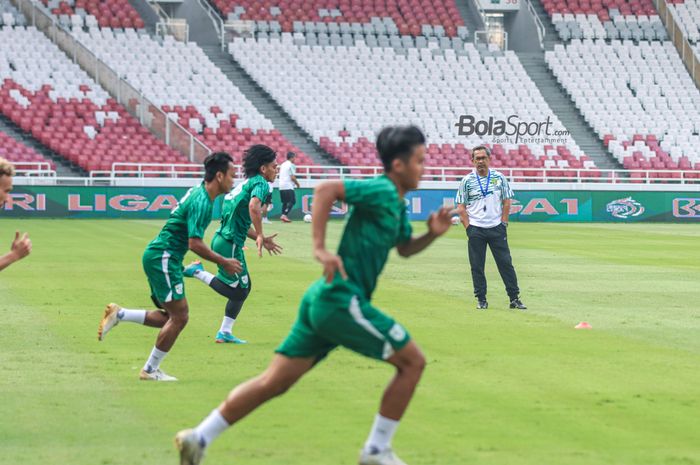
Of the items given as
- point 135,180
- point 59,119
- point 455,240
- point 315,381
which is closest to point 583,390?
point 315,381

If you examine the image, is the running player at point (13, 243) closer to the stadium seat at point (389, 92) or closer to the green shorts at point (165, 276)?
the green shorts at point (165, 276)

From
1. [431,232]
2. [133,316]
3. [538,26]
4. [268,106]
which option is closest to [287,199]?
[268,106]

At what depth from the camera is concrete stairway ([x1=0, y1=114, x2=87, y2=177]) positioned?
146 ft

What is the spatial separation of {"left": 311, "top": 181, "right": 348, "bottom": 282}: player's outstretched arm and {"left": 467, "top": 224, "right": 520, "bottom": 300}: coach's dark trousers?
33.8 feet

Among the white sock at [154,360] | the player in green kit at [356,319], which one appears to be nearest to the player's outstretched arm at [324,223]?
the player in green kit at [356,319]

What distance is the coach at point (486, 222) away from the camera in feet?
57.3

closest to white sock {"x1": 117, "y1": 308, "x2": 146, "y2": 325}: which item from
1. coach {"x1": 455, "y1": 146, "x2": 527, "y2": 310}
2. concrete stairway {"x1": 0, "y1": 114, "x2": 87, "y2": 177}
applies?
coach {"x1": 455, "y1": 146, "x2": 527, "y2": 310}

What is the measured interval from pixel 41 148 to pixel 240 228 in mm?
33198

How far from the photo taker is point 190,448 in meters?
7.26

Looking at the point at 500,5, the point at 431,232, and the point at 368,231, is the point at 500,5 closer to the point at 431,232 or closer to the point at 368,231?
the point at 431,232

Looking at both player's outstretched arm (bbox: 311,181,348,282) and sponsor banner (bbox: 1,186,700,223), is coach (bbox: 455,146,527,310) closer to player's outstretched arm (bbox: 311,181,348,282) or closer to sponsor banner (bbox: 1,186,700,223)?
player's outstretched arm (bbox: 311,181,348,282)

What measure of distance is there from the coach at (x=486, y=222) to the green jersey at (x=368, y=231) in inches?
397

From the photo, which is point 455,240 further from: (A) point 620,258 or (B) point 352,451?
(B) point 352,451

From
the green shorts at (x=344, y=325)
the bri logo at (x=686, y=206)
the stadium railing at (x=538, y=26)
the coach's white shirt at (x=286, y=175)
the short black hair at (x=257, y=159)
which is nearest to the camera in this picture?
the green shorts at (x=344, y=325)
